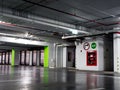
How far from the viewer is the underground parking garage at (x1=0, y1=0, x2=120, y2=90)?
7.46m

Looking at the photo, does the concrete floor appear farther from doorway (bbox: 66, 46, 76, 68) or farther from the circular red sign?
doorway (bbox: 66, 46, 76, 68)

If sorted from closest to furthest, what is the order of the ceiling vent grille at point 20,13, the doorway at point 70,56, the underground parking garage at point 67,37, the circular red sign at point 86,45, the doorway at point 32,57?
the underground parking garage at point 67,37, the ceiling vent grille at point 20,13, the circular red sign at point 86,45, the doorway at point 70,56, the doorway at point 32,57

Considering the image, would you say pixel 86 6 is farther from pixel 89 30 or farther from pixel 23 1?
pixel 89 30

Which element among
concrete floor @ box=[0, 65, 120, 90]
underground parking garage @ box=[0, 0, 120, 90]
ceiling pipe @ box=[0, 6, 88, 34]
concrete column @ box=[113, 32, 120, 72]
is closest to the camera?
concrete floor @ box=[0, 65, 120, 90]

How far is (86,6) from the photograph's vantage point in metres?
9.44

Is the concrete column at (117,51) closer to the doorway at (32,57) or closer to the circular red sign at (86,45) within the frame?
the circular red sign at (86,45)

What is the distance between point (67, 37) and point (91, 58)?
2.94m

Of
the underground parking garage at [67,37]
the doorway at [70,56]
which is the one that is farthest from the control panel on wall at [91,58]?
the doorway at [70,56]

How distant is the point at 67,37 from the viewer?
16.4 m

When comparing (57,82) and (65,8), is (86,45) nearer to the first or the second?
(65,8)

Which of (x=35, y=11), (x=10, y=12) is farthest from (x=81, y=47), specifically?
(x=10, y=12)

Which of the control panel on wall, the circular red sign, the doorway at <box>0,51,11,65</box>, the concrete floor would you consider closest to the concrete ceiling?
the concrete floor

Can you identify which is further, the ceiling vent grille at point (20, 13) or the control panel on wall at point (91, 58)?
the control panel on wall at point (91, 58)

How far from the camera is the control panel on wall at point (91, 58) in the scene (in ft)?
53.7
